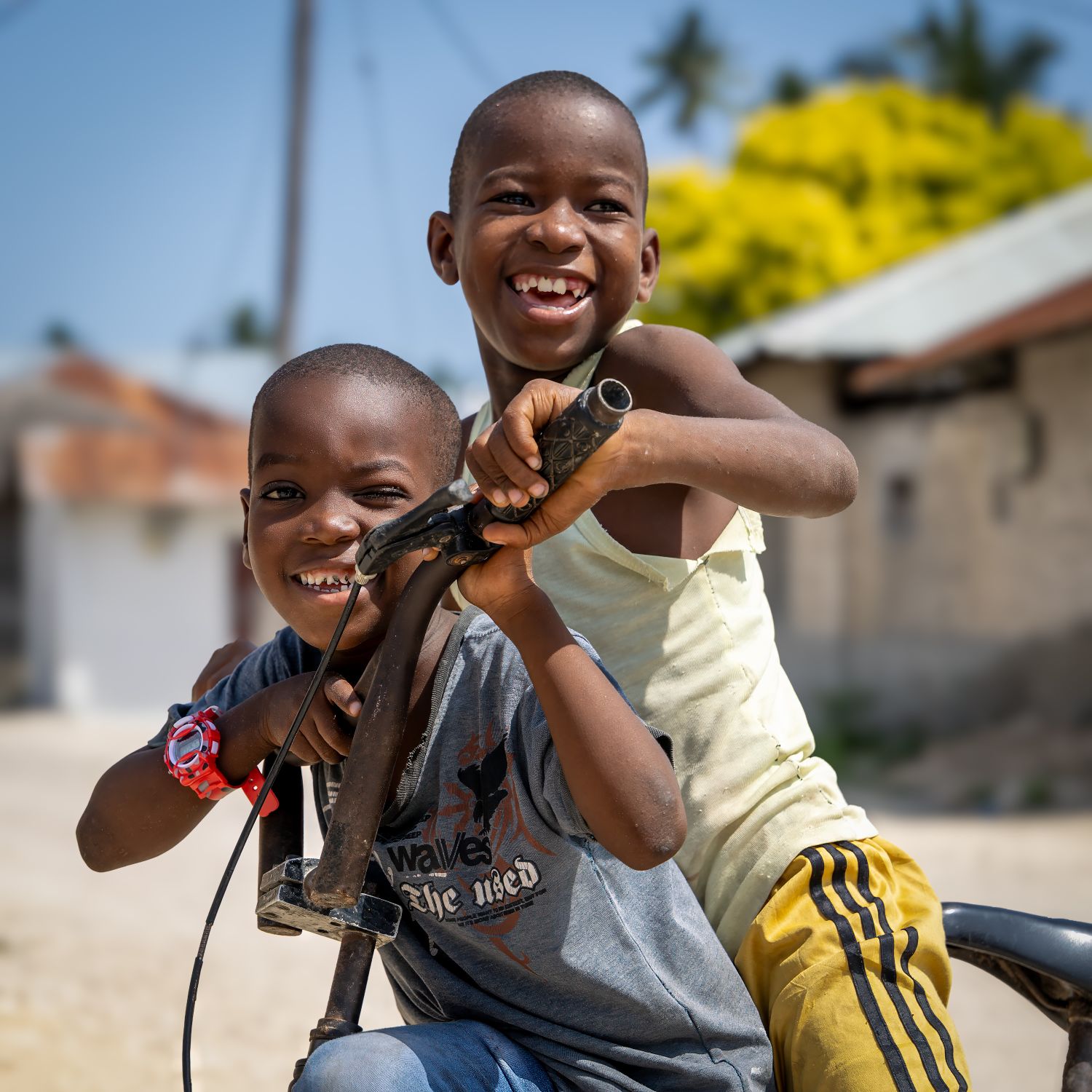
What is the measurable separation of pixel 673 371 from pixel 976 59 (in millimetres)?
26610

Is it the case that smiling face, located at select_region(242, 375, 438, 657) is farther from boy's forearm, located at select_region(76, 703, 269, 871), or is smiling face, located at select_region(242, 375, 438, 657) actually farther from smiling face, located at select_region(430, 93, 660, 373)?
smiling face, located at select_region(430, 93, 660, 373)

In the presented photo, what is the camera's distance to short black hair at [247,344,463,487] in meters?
1.75

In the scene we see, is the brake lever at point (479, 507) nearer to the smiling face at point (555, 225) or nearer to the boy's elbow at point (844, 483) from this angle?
the boy's elbow at point (844, 483)

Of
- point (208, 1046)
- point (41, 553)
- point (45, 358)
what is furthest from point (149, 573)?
point (208, 1046)

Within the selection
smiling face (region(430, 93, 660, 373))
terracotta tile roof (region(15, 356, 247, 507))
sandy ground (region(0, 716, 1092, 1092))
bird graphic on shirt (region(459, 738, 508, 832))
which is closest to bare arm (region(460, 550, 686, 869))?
bird graphic on shirt (region(459, 738, 508, 832))

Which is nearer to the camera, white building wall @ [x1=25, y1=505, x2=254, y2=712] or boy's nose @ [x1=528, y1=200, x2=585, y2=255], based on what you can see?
boy's nose @ [x1=528, y1=200, x2=585, y2=255]

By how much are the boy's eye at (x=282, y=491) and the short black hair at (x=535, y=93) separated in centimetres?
61

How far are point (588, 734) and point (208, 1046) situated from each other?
3927 mm

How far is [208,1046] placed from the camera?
193 inches

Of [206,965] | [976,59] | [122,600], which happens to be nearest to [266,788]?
[206,965]

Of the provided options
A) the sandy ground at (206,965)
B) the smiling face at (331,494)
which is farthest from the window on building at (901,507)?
the smiling face at (331,494)

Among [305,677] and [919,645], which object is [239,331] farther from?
[305,677]

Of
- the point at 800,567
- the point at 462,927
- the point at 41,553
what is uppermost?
the point at 41,553

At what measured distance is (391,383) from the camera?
1.76m
